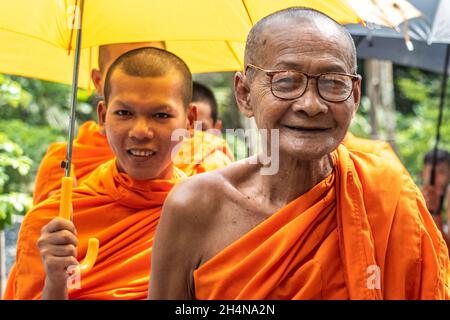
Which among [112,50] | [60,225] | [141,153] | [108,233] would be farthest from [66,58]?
[60,225]

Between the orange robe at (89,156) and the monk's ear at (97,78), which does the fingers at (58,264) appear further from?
the monk's ear at (97,78)

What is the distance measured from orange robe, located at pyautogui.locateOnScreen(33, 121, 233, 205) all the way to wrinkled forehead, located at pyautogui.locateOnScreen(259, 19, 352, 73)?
2.13 meters

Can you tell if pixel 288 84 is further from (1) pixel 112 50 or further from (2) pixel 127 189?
(1) pixel 112 50

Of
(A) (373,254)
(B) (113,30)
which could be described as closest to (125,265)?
(B) (113,30)

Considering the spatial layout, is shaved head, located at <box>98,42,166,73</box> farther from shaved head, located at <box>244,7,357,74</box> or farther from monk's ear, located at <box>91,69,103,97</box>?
shaved head, located at <box>244,7,357,74</box>

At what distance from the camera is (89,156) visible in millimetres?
5836

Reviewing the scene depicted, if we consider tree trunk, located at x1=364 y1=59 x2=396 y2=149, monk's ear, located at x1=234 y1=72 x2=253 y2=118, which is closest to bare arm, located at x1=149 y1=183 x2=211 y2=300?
monk's ear, located at x1=234 y1=72 x2=253 y2=118

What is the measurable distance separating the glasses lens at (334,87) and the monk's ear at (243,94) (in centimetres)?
37

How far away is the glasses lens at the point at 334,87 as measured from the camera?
10.1ft

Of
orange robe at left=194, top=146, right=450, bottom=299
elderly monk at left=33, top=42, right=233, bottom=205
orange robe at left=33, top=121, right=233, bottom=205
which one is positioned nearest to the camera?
orange robe at left=194, top=146, right=450, bottom=299

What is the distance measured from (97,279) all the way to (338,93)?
1.69 m

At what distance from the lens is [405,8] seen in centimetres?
471

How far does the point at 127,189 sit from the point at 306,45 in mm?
1680

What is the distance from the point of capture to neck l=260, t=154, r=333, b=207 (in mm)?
3268
